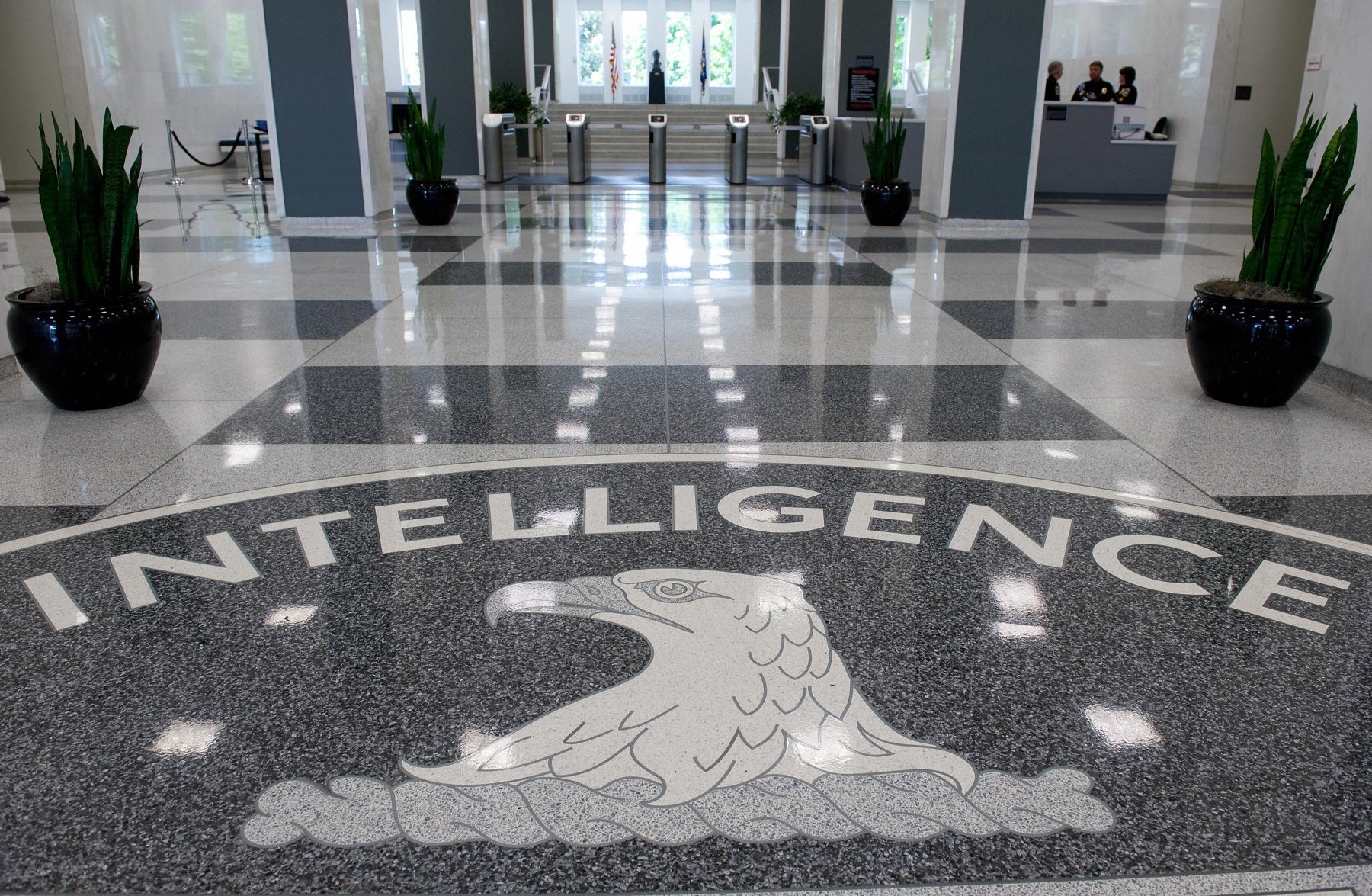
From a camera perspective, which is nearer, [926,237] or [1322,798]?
[1322,798]

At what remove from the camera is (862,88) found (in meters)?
15.3

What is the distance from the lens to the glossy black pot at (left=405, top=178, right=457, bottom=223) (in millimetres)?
9352

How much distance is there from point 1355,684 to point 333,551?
244 centimetres

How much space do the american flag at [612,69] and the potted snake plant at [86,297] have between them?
2966 centimetres

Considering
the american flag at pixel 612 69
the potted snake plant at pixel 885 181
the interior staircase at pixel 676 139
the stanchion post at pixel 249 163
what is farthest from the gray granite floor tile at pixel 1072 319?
the american flag at pixel 612 69

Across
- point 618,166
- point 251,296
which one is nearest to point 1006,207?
point 251,296

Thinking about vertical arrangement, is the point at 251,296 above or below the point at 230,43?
below

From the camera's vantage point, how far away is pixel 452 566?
104 inches

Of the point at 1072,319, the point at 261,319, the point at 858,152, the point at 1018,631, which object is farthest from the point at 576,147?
the point at 1018,631

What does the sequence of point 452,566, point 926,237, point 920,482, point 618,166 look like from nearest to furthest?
point 452,566 < point 920,482 < point 926,237 < point 618,166

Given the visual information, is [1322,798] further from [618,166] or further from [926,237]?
[618,166]

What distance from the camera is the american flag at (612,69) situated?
1246 inches

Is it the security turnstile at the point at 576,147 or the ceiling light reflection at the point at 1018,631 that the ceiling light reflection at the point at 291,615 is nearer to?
the ceiling light reflection at the point at 1018,631

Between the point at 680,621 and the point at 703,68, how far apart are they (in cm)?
3152
